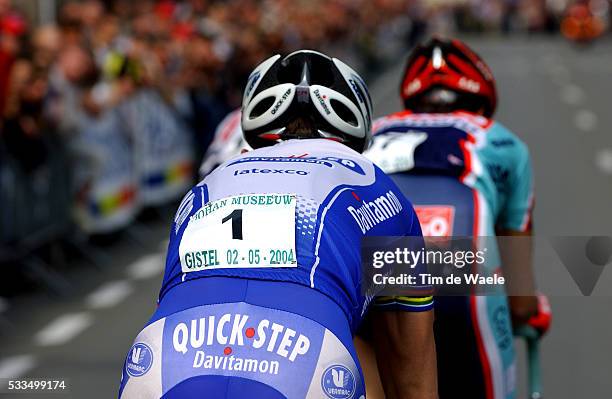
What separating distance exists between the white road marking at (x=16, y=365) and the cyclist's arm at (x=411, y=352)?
5.06m

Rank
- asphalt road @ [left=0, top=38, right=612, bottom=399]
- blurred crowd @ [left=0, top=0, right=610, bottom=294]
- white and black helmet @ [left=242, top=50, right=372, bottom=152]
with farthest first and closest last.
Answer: blurred crowd @ [left=0, top=0, right=610, bottom=294] < asphalt road @ [left=0, top=38, right=612, bottom=399] < white and black helmet @ [left=242, top=50, right=372, bottom=152]

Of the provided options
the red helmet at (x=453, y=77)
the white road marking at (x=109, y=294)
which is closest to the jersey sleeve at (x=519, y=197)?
the red helmet at (x=453, y=77)

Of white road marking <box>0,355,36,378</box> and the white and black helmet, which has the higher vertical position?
white road marking <box>0,355,36,378</box>

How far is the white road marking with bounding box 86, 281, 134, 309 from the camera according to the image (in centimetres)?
1008

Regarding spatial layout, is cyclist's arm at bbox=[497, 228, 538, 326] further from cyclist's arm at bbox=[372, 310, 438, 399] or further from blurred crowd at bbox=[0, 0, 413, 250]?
blurred crowd at bbox=[0, 0, 413, 250]

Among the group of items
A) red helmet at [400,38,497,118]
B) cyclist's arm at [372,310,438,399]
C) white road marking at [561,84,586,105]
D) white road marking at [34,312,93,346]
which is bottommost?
cyclist's arm at [372,310,438,399]

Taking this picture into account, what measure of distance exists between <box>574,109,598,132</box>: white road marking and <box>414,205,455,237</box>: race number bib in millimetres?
21039

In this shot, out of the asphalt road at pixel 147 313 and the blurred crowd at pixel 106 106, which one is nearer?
the asphalt road at pixel 147 313

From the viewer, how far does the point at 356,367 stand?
264 cm

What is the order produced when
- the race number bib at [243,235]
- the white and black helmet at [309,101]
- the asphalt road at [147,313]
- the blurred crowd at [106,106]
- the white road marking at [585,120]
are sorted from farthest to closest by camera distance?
the white road marking at [585,120], the blurred crowd at [106,106], the asphalt road at [147,313], the white and black helmet at [309,101], the race number bib at [243,235]

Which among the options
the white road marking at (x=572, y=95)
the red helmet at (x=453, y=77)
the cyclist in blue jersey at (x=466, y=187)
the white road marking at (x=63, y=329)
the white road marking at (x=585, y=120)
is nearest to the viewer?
the cyclist in blue jersey at (x=466, y=187)

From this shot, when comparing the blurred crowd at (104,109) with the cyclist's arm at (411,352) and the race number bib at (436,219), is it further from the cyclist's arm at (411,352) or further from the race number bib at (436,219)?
the cyclist's arm at (411,352)

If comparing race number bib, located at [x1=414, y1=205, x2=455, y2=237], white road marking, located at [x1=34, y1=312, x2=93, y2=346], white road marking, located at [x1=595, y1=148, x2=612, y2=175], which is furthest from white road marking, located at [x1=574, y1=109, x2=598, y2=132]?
race number bib, located at [x1=414, y1=205, x2=455, y2=237]

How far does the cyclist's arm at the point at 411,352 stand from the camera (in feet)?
10.0
